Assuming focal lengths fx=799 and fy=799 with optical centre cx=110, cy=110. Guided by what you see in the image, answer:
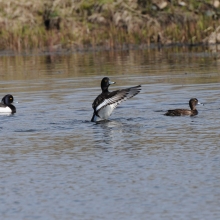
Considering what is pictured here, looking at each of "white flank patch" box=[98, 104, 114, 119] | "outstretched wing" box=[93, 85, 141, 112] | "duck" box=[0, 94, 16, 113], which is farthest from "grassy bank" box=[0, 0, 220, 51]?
"white flank patch" box=[98, 104, 114, 119]

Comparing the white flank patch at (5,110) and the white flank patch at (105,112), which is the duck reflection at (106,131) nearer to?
the white flank patch at (105,112)

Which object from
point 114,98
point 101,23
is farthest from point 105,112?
point 101,23

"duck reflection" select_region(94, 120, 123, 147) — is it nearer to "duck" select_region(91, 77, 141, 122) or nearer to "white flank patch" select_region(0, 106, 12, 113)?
"duck" select_region(91, 77, 141, 122)

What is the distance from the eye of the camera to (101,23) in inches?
1639

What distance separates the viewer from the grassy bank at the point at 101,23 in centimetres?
4050

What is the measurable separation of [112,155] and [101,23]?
99.1 ft

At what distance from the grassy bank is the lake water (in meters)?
16.8

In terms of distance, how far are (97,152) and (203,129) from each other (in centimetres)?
266

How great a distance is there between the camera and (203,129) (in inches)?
A: 555

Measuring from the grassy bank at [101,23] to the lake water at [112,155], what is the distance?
16804 millimetres

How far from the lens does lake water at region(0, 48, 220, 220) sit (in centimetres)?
905

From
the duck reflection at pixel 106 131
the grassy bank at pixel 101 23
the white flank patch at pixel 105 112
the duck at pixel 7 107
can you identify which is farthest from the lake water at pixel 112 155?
the grassy bank at pixel 101 23

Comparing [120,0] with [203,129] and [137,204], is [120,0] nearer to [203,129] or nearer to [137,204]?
[203,129]

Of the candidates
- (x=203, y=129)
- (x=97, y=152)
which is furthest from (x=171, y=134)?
(x=97, y=152)
